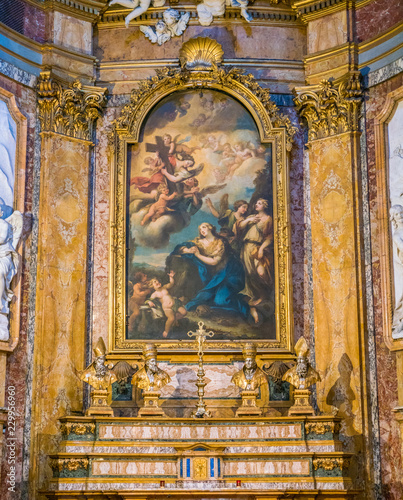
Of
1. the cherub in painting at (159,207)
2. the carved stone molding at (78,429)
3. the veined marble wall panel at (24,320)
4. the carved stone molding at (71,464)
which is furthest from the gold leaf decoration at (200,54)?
the carved stone molding at (71,464)

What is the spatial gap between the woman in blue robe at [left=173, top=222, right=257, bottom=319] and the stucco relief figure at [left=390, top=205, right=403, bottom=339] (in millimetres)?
2570

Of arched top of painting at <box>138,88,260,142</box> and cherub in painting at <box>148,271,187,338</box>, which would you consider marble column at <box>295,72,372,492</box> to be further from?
cherub in painting at <box>148,271,187,338</box>

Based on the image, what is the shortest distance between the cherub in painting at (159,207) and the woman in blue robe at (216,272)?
693mm

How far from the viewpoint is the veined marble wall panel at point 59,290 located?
1537cm

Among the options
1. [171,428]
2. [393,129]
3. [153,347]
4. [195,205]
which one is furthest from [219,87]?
[171,428]

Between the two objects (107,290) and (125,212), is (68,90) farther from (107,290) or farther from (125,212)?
(107,290)

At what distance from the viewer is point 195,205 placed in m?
17.1

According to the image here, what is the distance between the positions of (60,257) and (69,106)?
2.76m

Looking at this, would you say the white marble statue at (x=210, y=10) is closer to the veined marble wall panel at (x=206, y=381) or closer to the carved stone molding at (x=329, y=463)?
the veined marble wall panel at (x=206, y=381)

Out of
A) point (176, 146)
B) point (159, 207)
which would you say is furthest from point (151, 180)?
point (176, 146)

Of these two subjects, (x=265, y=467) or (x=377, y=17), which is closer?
(x=265, y=467)

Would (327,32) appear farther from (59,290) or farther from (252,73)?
(59,290)

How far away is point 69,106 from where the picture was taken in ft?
55.2

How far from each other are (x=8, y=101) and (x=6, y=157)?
40.2 inches
